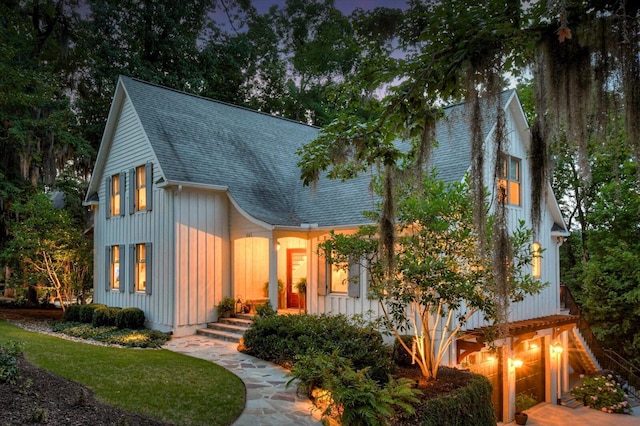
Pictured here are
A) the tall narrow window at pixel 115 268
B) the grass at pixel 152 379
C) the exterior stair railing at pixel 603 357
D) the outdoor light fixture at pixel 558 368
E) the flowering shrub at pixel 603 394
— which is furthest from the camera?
the tall narrow window at pixel 115 268

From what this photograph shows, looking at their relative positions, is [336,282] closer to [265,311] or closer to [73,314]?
[265,311]

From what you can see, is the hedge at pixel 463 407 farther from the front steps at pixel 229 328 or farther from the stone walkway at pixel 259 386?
the front steps at pixel 229 328

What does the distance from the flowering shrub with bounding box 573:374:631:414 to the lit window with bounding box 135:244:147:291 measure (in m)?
12.3

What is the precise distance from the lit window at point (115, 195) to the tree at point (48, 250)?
1.90m

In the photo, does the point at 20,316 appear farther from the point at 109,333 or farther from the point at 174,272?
the point at 174,272

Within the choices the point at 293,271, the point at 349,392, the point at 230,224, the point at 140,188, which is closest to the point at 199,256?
the point at 230,224

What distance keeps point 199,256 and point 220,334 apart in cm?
213

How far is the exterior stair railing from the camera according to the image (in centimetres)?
1377

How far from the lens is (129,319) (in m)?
12.3

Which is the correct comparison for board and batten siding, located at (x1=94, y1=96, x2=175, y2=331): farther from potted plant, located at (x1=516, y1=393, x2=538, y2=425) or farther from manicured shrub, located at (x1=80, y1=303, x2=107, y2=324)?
potted plant, located at (x1=516, y1=393, x2=538, y2=425)

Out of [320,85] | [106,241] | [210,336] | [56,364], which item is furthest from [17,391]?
[320,85]

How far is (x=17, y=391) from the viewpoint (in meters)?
5.45

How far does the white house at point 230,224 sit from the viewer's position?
11438 millimetres

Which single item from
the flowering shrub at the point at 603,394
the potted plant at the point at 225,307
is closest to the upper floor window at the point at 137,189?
the potted plant at the point at 225,307
